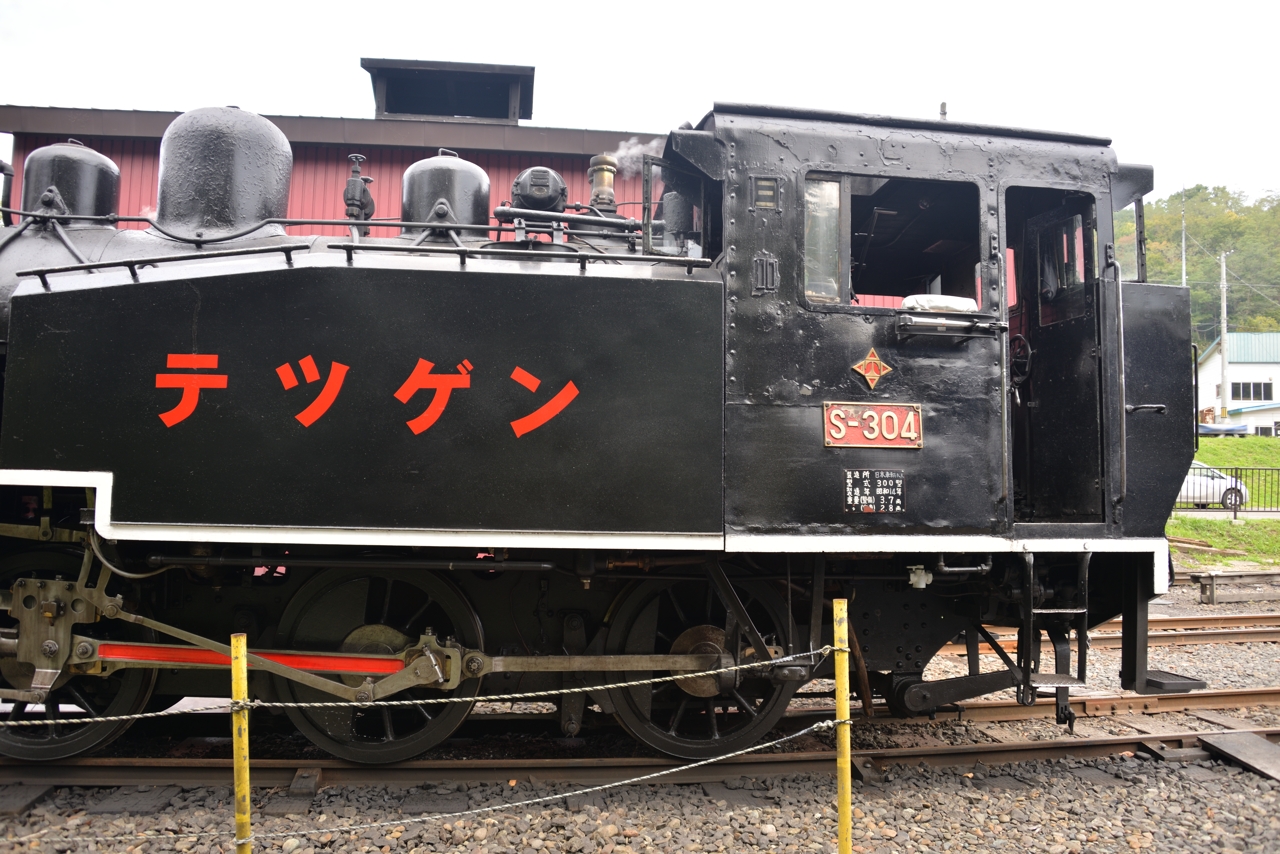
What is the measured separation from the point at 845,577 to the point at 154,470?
121 inches

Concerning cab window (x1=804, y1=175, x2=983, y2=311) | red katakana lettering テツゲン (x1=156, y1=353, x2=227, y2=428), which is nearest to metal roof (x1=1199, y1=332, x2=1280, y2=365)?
cab window (x1=804, y1=175, x2=983, y2=311)

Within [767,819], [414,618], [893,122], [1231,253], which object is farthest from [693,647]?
[1231,253]

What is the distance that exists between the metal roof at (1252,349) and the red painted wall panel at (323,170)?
130 ft

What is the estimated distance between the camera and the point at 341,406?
3230 millimetres

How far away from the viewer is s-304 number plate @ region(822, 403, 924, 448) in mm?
3344

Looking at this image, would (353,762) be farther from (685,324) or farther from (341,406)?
(685,324)

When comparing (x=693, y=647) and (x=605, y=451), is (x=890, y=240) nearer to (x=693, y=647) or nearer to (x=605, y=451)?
(x=605, y=451)

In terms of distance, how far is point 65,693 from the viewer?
12.4 ft

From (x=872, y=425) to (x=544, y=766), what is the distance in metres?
2.24

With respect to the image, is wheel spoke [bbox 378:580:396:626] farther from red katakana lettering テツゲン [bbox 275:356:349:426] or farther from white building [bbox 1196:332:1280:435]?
white building [bbox 1196:332:1280:435]

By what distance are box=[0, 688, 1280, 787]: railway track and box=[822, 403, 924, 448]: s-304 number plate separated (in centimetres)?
163

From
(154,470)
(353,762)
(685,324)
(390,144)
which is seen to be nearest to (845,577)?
(685,324)

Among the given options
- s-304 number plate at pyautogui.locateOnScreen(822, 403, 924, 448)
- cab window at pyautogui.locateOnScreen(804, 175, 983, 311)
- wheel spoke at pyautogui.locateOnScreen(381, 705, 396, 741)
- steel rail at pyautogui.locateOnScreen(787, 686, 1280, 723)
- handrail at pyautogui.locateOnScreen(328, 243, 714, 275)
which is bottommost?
steel rail at pyautogui.locateOnScreen(787, 686, 1280, 723)

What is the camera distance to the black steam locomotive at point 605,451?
3227mm
